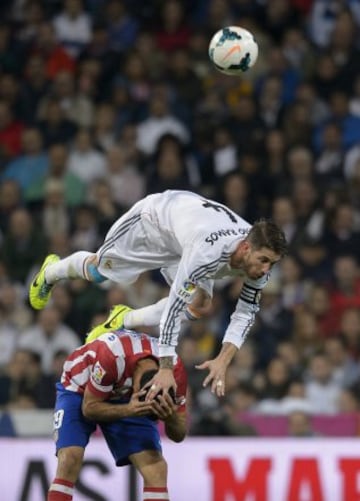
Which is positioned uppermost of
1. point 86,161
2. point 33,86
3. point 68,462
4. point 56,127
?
point 33,86

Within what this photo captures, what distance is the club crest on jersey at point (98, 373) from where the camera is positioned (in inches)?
333

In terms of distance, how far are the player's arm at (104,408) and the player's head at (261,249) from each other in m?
0.93

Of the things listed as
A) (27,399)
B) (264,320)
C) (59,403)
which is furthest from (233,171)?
(59,403)

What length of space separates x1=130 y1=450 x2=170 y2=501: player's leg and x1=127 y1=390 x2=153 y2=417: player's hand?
1.53 ft

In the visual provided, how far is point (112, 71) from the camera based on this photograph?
14.8 meters

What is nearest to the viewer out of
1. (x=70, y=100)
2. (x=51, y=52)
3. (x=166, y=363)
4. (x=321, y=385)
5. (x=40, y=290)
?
(x=166, y=363)

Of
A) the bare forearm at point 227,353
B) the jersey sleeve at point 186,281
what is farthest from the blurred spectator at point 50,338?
the jersey sleeve at point 186,281

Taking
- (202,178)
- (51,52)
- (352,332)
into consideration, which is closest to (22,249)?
(202,178)

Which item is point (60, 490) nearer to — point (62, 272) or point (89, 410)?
point (89, 410)

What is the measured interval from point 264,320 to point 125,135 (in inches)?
89.5

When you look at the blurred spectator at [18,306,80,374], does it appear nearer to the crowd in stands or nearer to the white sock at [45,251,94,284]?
the crowd in stands

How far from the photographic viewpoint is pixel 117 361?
848 cm

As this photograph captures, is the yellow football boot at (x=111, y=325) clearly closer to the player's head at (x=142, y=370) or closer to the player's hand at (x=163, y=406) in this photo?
the player's head at (x=142, y=370)

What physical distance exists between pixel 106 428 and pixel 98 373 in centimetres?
55
